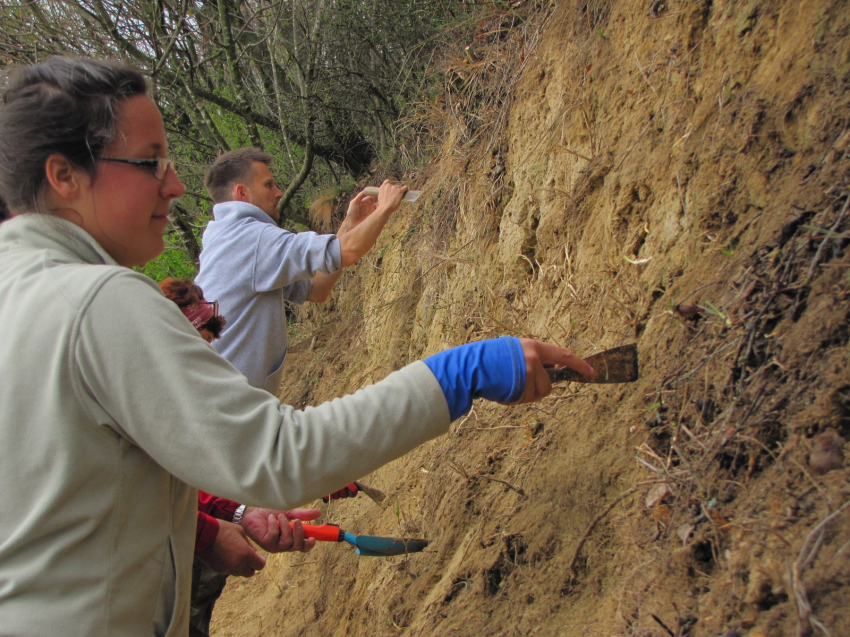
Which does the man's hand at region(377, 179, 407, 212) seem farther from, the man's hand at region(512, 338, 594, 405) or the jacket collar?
the jacket collar

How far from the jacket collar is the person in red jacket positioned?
0.73 meters

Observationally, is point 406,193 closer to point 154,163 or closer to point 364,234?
point 364,234

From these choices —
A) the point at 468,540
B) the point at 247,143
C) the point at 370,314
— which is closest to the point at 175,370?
the point at 468,540

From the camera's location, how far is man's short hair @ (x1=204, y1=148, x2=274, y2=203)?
3.67 m

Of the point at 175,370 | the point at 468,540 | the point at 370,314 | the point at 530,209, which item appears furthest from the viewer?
the point at 370,314

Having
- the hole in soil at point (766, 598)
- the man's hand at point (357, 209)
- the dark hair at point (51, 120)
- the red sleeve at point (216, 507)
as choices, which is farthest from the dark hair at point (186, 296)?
the hole in soil at point (766, 598)

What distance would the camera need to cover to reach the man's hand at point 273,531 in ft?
7.79

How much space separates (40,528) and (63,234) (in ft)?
2.20

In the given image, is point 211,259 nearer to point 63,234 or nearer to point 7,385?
point 63,234

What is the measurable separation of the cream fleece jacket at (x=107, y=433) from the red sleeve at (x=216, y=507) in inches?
42.3

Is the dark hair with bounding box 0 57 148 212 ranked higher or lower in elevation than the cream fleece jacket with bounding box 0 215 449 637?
higher

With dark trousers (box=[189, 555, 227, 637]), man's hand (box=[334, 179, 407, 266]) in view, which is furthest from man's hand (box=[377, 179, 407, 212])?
dark trousers (box=[189, 555, 227, 637])

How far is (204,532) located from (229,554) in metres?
0.12

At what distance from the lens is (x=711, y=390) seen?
6.56 ft
